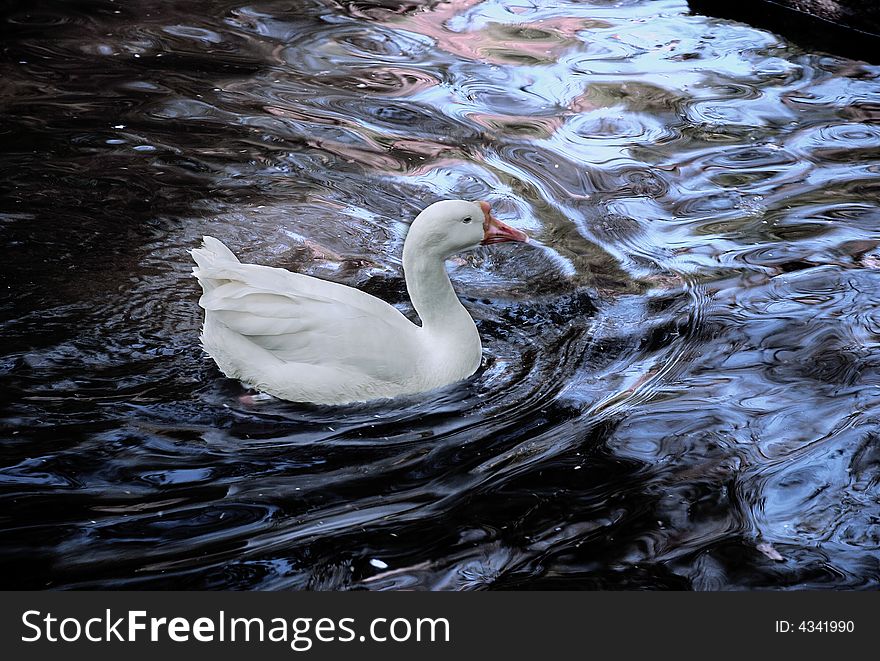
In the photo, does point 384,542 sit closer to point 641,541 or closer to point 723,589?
point 641,541

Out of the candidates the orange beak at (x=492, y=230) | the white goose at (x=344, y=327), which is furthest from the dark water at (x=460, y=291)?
the orange beak at (x=492, y=230)

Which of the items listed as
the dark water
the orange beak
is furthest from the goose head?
the dark water

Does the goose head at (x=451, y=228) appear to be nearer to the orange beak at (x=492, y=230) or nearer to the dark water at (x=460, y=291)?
the orange beak at (x=492, y=230)

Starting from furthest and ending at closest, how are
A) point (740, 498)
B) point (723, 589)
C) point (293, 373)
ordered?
point (293, 373), point (740, 498), point (723, 589)

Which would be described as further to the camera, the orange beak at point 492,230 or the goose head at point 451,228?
the orange beak at point 492,230

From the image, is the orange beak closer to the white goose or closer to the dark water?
the white goose

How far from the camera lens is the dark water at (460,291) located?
400 cm

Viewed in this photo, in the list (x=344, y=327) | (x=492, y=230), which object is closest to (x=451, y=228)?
(x=492, y=230)

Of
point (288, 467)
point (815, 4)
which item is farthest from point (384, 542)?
point (815, 4)

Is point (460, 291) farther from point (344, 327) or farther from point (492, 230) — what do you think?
point (344, 327)

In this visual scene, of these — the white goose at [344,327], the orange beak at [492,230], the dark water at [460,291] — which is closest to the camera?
the dark water at [460,291]

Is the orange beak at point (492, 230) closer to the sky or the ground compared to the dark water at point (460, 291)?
closer to the sky

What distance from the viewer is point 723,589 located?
3.81 metres

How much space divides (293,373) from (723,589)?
2160 millimetres
